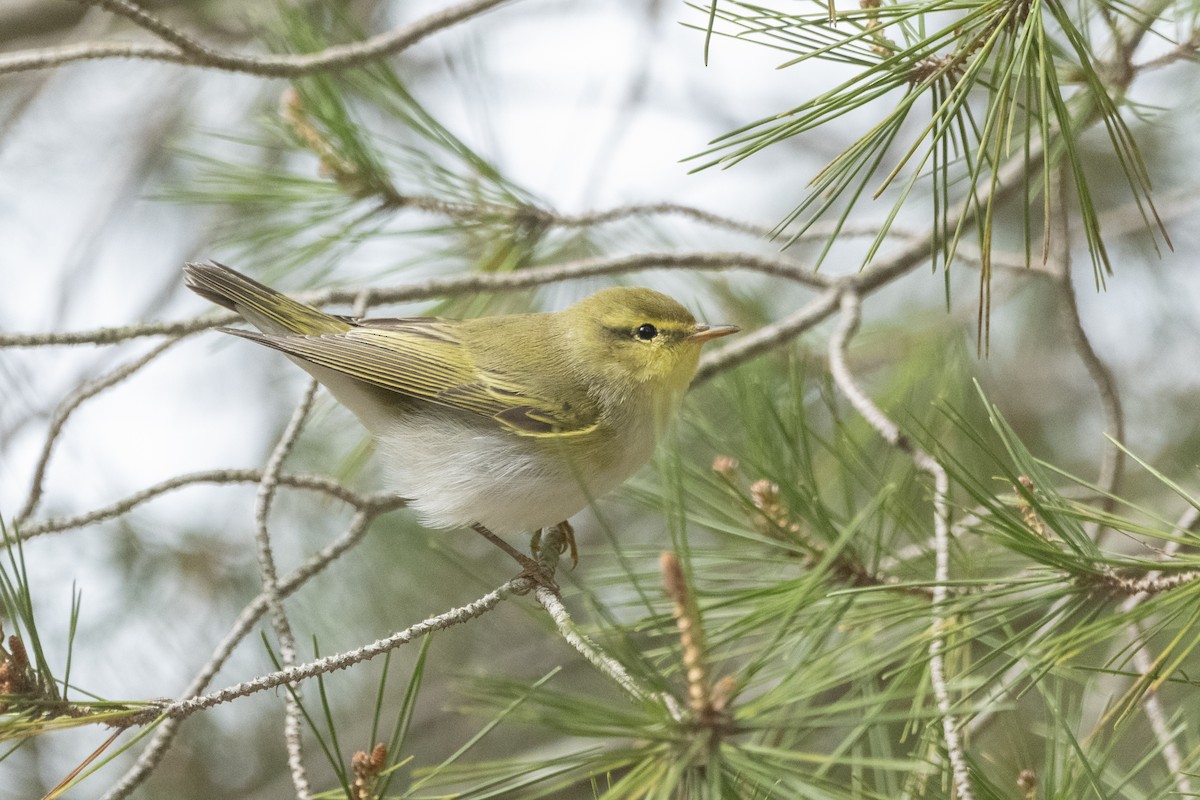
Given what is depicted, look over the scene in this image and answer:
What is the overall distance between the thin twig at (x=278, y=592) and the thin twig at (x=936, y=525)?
83 cm

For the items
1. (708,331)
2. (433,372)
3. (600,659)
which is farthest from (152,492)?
(708,331)

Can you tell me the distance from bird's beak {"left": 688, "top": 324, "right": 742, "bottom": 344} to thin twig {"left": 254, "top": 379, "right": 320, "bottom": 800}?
889 mm

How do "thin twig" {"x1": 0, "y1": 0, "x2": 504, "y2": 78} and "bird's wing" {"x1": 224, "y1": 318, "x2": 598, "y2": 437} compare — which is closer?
"thin twig" {"x1": 0, "y1": 0, "x2": 504, "y2": 78}

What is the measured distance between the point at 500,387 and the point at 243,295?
0.63 metres

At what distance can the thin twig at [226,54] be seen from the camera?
6.27 ft

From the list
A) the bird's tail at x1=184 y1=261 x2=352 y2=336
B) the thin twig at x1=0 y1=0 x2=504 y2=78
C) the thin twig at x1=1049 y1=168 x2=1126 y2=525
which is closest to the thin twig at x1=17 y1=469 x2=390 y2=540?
the bird's tail at x1=184 y1=261 x2=352 y2=336

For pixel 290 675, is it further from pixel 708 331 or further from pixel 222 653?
pixel 708 331

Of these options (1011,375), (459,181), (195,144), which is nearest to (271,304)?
(459,181)

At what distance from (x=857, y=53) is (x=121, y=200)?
3.31 meters

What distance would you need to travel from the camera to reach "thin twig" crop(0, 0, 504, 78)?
1.91m

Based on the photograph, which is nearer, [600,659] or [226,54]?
[600,659]

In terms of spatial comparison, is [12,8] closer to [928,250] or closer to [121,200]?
[121,200]

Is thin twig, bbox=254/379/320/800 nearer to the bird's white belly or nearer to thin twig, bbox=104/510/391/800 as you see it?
thin twig, bbox=104/510/391/800

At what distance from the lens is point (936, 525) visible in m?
1.70
